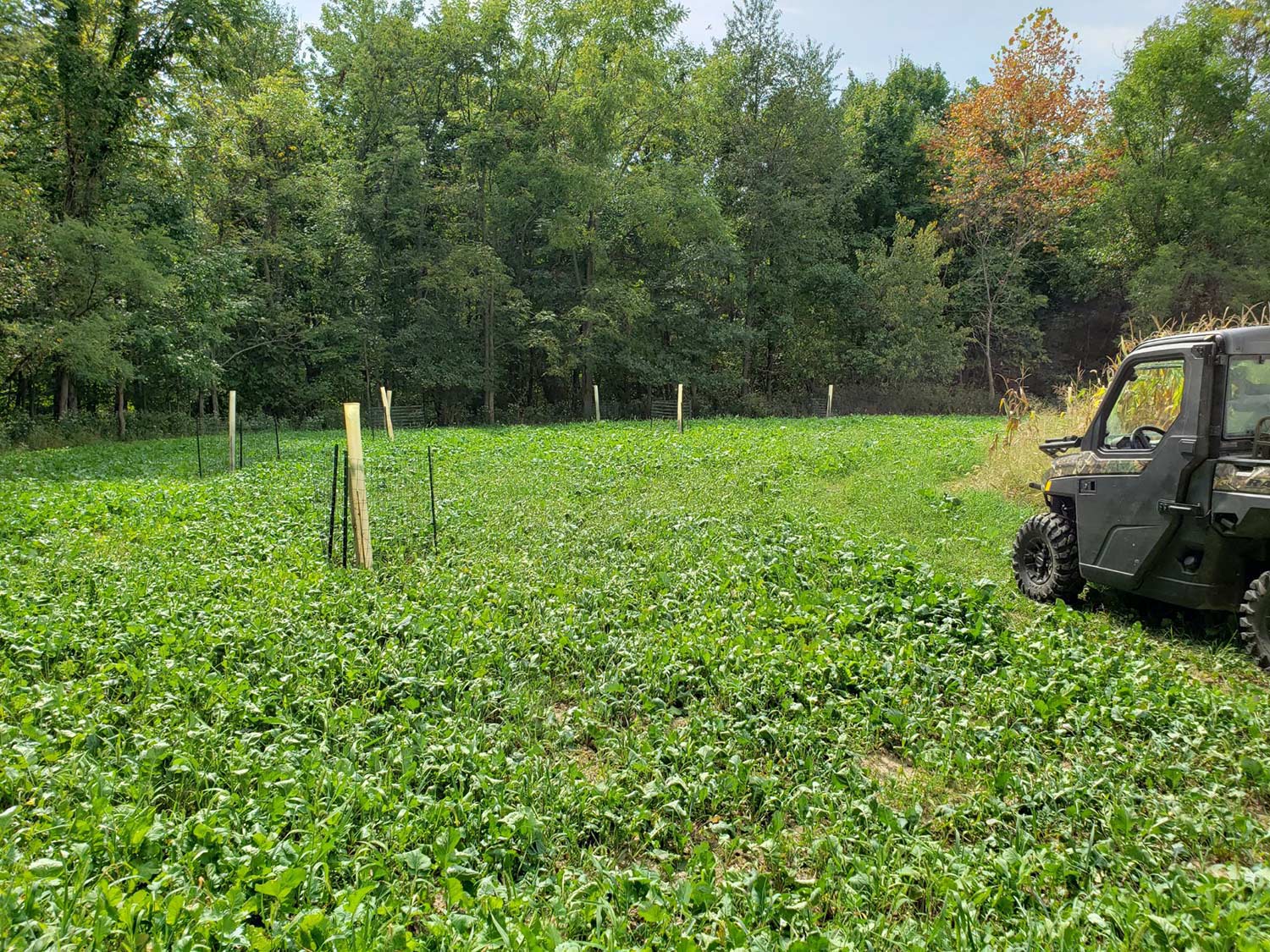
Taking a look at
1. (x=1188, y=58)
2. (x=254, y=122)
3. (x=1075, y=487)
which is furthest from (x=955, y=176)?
(x=1075, y=487)

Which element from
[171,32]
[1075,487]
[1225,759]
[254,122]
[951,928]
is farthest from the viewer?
[254,122]

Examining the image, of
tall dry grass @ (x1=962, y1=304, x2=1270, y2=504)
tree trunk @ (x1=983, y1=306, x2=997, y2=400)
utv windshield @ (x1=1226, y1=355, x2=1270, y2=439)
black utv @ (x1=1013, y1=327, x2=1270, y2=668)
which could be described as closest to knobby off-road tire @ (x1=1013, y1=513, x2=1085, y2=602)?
black utv @ (x1=1013, y1=327, x2=1270, y2=668)

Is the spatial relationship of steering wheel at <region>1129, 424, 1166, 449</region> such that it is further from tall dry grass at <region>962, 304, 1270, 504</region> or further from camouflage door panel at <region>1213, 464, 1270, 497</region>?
tall dry grass at <region>962, 304, 1270, 504</region>

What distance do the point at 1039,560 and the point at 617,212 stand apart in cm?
2828

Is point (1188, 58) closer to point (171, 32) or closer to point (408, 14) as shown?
point (408, 14)

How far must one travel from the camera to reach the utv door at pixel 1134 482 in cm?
470

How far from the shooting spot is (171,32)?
67.3 feet

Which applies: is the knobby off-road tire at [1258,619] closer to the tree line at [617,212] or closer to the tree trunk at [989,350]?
the tree line at [617,212]

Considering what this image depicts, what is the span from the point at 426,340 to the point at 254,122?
A: 34.3ft

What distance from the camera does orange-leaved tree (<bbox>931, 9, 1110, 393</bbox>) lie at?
31734 millimetres

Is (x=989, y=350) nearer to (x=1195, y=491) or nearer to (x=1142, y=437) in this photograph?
(x=1142, y=437)

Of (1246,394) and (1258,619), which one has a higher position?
(1246,394)

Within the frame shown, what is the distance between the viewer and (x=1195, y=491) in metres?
4.58

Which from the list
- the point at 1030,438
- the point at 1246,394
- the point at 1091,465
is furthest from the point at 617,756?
the point at 1030,438
